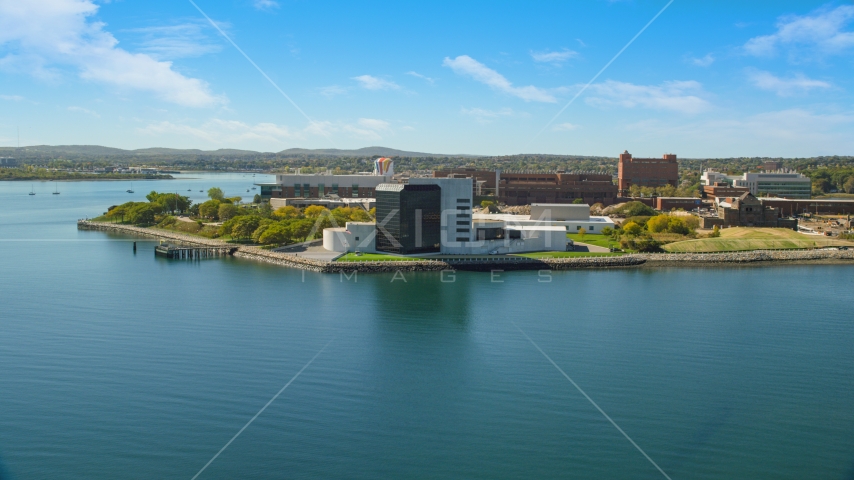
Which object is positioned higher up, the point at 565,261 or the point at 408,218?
the point at 408,218

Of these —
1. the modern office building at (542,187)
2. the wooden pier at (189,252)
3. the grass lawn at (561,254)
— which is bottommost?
the wooden pier at (189,252)

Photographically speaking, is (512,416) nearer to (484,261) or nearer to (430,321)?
(430,321)

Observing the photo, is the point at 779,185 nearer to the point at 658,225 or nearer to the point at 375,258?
the point at 658,225

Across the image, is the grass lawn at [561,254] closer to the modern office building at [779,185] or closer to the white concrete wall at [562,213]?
the white concrete wall at [562,213]

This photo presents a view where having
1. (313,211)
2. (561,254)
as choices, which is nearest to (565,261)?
(561,254)

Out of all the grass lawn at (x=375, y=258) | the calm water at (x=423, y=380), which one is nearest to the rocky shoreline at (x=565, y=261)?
the grass lawn at (x=375, y=258)

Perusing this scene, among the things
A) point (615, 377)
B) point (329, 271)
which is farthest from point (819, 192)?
point (615, 377)
